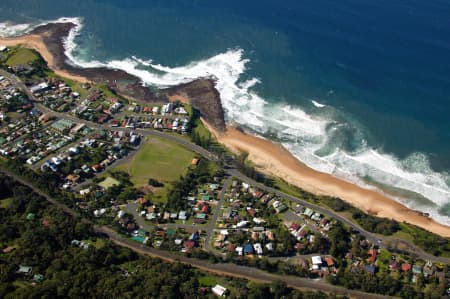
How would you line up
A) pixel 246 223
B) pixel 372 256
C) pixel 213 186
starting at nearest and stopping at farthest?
1. pixel 372 256
2. pixel 246 223
3. pixel 213 186

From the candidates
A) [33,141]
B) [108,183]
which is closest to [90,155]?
[108,183]

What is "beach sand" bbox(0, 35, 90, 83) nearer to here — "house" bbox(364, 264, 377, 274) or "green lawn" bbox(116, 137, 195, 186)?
"green lawn" bbox(116, 137, 195, 186)

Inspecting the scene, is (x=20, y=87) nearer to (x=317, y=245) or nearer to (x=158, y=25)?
(x=158, y=25)

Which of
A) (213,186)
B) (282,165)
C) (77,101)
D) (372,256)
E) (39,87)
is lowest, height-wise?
(213,186)

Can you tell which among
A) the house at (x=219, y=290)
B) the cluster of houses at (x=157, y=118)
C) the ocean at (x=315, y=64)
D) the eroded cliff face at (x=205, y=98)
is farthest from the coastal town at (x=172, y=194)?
the ocean at (x=315, y=64)

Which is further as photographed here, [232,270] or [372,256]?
[372,256]

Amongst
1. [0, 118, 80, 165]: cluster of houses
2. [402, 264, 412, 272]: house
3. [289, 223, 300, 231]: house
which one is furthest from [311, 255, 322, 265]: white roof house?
[0, 118, 80, 165]: cluster of houses

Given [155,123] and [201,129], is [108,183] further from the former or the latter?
[201,129]
